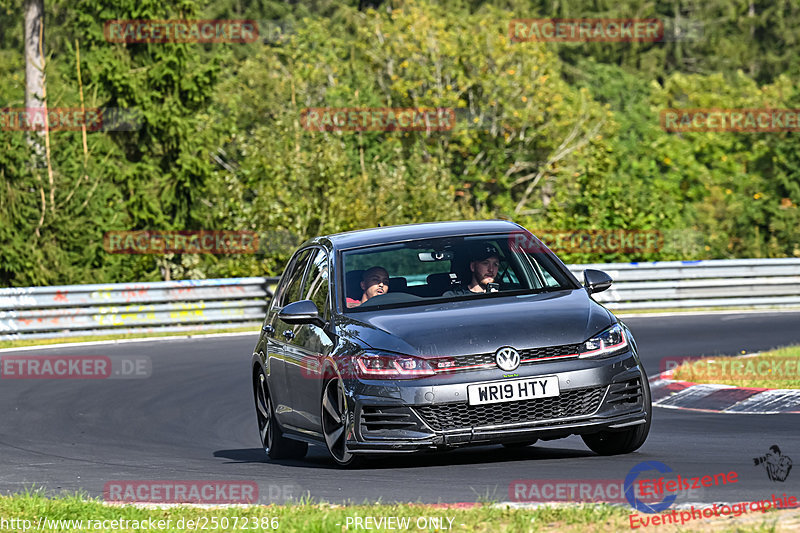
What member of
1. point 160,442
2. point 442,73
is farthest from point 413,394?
point 442,73

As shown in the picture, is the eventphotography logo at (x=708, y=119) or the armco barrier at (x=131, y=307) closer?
the armco barrier at (x=131, y=307)

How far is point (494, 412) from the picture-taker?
7.93 meters

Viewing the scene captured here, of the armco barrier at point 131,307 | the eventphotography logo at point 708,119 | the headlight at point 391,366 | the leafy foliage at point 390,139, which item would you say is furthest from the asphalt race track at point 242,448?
the eventphotography logo at point 708,119

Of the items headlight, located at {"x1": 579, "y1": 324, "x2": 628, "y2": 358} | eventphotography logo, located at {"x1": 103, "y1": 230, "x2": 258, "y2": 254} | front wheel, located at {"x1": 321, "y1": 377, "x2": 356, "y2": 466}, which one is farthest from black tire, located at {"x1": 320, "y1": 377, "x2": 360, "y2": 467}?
eventphotography logo, located at {"x1": 103, "y1": 230, "x2": 258, "y2": 254}

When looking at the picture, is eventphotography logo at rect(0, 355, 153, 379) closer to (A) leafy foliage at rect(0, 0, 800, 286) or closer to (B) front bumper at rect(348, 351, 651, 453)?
(A) leafy foliage at rect(0, 0, 800, 286)

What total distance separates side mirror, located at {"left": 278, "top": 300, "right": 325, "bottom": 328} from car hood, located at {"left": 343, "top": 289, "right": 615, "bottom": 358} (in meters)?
0.31

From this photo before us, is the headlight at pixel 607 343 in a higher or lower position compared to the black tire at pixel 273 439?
higher

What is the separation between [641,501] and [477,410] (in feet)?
5.11

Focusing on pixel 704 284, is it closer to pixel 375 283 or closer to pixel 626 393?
pixel 375 283

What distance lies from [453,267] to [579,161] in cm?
4176

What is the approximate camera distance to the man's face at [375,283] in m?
9.16

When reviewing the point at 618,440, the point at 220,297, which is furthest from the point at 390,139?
the point at 618,440

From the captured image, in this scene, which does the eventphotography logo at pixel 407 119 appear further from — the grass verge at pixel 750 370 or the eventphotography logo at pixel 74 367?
the grass verge at pixel 750 370

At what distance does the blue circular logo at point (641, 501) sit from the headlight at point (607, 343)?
0.68 meters
